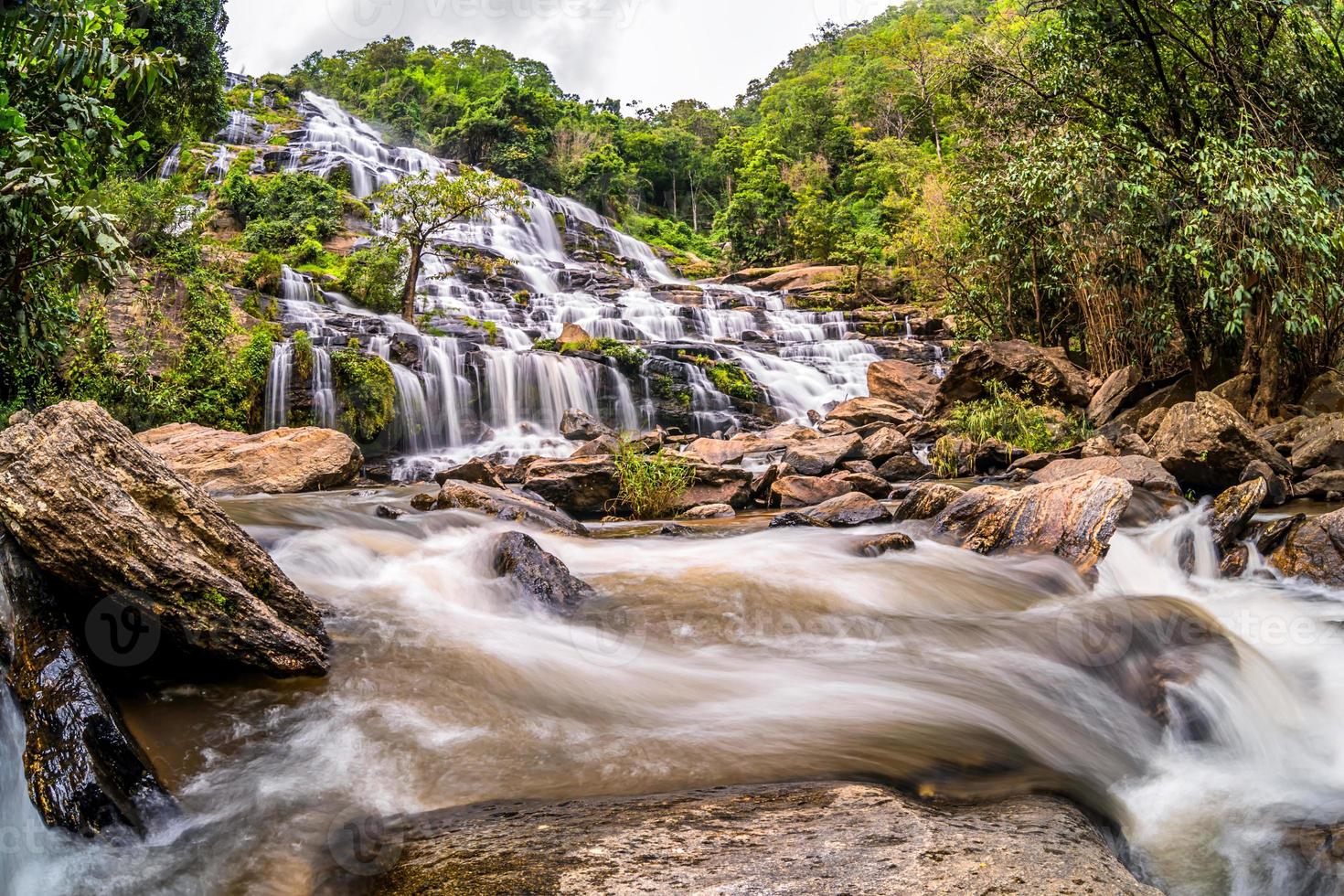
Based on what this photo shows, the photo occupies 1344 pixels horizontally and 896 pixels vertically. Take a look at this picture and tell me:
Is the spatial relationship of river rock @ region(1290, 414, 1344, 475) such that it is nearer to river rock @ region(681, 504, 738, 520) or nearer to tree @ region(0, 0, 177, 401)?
river rock @ region(681, 504, 738, 520)

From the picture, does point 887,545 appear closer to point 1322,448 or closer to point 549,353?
point 1322,448

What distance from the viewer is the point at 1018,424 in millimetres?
12094

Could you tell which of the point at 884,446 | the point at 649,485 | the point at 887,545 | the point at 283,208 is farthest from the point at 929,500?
the point at 283,208

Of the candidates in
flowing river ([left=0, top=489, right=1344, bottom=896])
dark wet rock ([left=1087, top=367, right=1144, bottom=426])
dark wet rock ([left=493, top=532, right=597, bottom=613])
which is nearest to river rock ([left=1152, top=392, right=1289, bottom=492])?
flowing river ([left=0, top=489, right=1344, bottom=896])

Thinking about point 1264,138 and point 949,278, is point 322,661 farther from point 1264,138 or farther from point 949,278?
point 949,278

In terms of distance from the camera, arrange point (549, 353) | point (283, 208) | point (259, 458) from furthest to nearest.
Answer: point (283, 208) → point (549, 353) → point (259, 458)

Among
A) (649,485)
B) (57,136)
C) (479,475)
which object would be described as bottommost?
(649,485)

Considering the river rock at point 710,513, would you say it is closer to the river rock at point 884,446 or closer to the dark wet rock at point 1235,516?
the river rock at point 884,446

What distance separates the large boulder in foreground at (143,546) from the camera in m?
3.11

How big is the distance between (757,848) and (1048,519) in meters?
5.14

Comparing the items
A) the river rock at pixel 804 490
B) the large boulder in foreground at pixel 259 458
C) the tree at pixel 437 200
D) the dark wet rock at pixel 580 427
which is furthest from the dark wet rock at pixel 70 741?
the tree at pixel 437 200

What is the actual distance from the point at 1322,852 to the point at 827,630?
251 centimetres

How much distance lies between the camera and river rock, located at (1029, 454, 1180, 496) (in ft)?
26.2

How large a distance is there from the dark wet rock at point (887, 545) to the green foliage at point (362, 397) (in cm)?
1066
